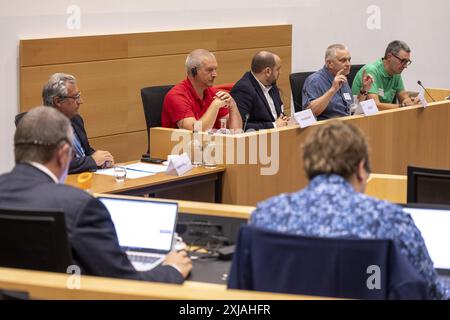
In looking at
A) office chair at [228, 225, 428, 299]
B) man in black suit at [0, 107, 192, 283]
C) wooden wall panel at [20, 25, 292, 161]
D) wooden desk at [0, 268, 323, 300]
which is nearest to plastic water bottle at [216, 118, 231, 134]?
wooden wall panel at [20, 25, 292, 161]

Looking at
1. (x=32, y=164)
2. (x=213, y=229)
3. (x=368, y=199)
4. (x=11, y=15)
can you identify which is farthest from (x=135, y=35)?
(x=368, y=199)

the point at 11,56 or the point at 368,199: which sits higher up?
the point at 11,56

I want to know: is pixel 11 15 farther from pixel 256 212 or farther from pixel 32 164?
pixel 256 212

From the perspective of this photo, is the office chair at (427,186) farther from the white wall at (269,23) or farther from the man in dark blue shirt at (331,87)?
the white wall at (269,23)

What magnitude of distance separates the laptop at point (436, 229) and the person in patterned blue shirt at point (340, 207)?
594mm

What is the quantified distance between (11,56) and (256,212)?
Result: 13.9 feet

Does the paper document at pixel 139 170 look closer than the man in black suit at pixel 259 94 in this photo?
Yes

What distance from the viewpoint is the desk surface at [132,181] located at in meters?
4.66

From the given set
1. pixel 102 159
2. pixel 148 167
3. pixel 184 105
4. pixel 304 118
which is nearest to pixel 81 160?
pixel 102 159

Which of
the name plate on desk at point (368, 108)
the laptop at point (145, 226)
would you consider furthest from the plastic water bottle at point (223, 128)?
the laptop at point (145, 226)

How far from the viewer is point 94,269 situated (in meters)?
2.74

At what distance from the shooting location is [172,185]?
505cm

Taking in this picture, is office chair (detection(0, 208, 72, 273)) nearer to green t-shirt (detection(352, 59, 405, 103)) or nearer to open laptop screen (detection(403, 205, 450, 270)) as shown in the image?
open laptop screen (detection(403, 205, 450, 270))

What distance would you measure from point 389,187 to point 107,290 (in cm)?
236
